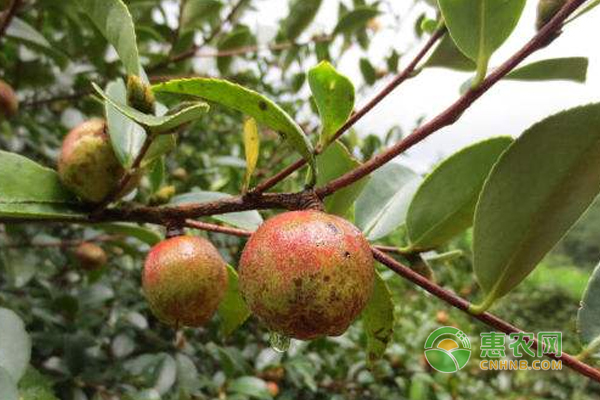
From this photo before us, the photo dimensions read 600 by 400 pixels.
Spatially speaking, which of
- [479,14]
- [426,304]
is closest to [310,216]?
[479,14]

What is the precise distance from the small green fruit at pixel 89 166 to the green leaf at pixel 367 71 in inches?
53.9

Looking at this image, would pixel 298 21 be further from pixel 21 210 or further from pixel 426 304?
pixel 426 304

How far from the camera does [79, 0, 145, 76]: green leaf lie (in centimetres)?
81

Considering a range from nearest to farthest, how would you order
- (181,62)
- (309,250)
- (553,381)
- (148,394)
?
(309,250)
(148,394)
(181,62)
(553,381)

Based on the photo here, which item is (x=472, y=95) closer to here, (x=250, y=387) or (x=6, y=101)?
(x=6, y=101)

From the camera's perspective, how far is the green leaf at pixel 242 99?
0.64 metres

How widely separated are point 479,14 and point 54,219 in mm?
627

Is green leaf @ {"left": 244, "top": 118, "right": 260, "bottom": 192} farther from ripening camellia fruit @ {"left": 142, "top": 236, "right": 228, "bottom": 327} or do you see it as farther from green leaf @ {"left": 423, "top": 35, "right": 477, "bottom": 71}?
green leaf @ {"left": 423, "top": 35, "right": 477, "bottom": 71}

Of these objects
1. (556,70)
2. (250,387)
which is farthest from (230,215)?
(250,387)

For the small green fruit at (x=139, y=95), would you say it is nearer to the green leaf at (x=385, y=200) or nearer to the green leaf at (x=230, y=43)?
the green leaf at (x=385, y=200)

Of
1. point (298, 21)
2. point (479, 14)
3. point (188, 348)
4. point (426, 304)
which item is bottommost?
point (426, 304)

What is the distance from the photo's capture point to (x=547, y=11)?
74cm

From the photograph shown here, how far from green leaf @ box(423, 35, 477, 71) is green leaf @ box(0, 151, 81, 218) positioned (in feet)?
2.03

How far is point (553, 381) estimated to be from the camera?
5285mm
